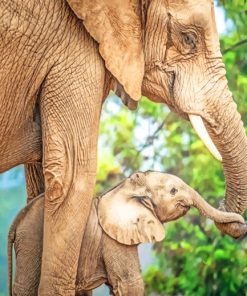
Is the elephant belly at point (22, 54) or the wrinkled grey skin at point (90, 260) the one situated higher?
the elephant belly at point (22, 54)

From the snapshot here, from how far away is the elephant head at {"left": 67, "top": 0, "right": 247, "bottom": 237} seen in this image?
121 inches

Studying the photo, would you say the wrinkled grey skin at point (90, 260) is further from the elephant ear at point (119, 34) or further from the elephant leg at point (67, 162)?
the elephant ear at point (119, 34)

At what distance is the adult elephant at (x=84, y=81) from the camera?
2982 millimetres

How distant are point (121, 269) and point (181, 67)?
1.92ft

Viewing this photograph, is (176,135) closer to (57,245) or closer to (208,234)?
(208,234)

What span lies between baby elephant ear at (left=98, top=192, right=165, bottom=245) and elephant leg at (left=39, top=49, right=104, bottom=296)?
0.10 m

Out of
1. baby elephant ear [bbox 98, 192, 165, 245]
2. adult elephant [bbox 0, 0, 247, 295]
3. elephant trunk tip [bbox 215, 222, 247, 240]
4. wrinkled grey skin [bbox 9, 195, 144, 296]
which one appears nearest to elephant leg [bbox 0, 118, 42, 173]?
adult elephant [bbox 0, 0, 247, 295]

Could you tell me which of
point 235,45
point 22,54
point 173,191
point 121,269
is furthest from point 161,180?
point 235,45

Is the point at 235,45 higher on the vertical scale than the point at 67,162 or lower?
higher

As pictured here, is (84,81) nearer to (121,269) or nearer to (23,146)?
(23,146)

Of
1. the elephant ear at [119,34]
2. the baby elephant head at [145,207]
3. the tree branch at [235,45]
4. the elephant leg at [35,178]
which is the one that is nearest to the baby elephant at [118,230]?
the baby elephant head at [145,207]

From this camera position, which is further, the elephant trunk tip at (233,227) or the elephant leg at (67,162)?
the elephant trunk tip at (233,227)

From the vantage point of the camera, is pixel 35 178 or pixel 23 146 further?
pixel 35 178

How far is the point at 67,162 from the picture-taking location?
3031 mm
